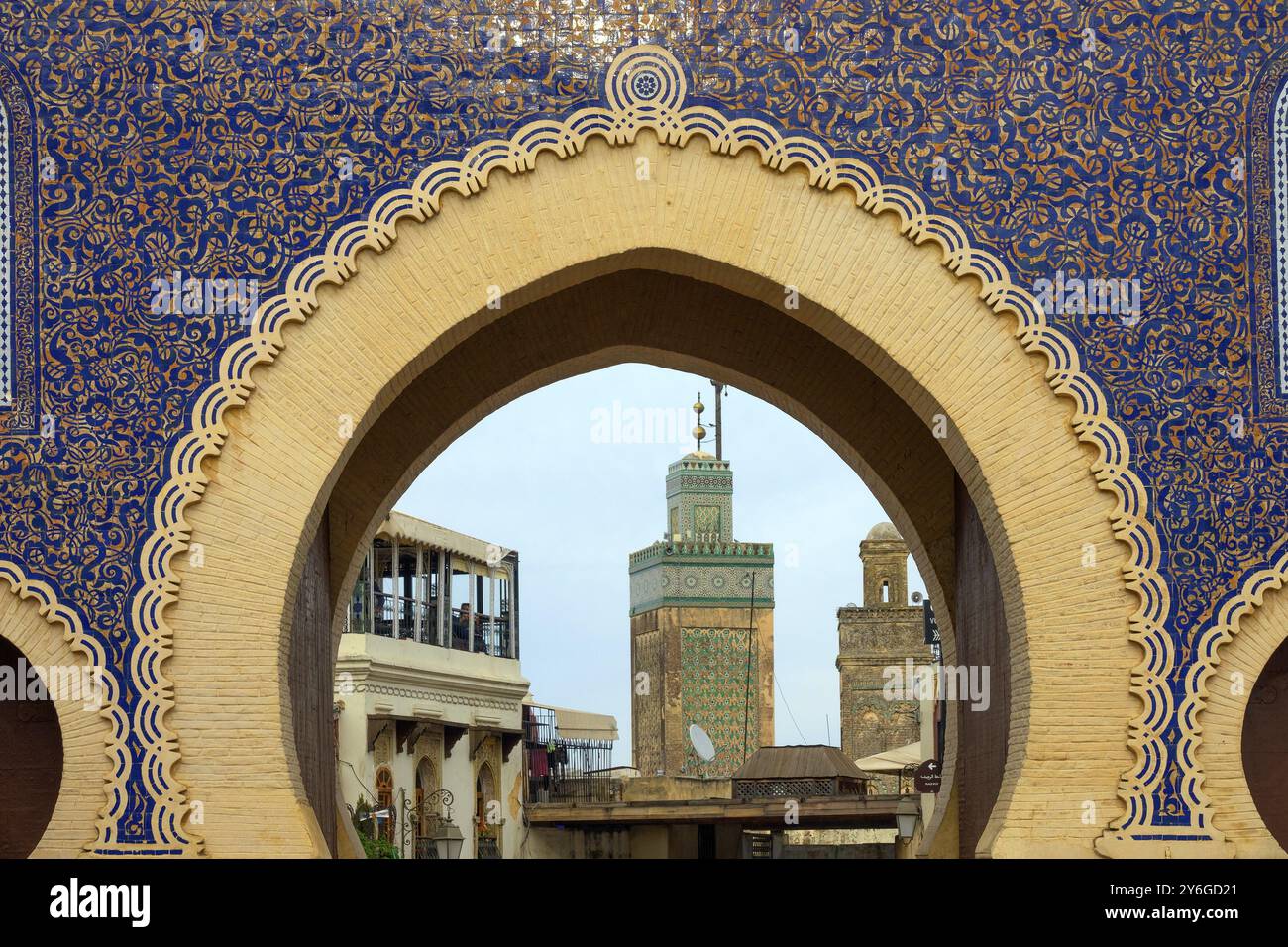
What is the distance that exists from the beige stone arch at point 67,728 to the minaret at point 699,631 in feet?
79.1

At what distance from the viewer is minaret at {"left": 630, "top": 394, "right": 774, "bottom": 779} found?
102ft

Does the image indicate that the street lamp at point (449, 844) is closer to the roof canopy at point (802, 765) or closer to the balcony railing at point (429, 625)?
the balcony railing at point (429, 625)

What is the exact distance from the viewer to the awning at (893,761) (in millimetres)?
22625

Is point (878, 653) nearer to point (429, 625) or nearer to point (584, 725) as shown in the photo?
point (584, 725)

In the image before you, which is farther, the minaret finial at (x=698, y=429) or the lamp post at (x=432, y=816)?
the minaret finial at (x=698, y=429)

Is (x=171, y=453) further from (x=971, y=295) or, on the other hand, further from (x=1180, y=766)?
(x=1180, y=766)

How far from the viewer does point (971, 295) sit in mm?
7008

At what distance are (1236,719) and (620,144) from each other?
299 centimetres

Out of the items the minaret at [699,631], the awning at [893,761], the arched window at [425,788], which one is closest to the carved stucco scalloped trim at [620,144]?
the arched window at [425,788]

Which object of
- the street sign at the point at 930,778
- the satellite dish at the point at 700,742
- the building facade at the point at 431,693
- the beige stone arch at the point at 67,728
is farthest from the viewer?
the satellite dish at the point at 700,742

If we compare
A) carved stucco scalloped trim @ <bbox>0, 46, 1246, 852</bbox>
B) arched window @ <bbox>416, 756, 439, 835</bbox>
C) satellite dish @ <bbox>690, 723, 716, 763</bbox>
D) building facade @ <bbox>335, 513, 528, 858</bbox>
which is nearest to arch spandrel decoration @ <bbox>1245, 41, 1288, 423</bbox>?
carved stucco scalloped trim @ <bbox>0, 46, 1246, 852</bbox>

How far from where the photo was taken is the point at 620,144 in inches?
279

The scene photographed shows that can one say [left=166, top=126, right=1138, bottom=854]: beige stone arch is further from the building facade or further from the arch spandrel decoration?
the building facade

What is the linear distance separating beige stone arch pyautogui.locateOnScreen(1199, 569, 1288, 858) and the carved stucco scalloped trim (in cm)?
6
